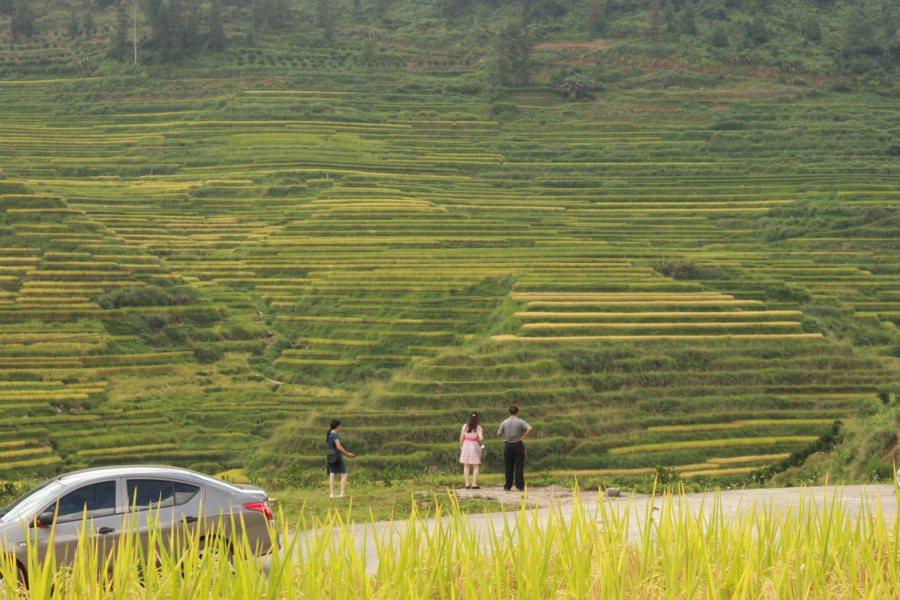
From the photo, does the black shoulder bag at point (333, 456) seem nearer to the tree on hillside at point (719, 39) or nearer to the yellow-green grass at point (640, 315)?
the yellow-green grass at point (640, 315)

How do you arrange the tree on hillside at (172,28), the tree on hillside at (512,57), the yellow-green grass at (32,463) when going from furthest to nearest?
the tree on hillside at (172,28), the tree on hillside at (512,57), the yellow-green grass at (32,463)

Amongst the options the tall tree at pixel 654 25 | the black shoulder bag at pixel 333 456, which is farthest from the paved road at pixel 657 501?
the tall tree at pixel 654 25

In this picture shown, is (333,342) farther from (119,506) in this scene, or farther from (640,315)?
(119,506)

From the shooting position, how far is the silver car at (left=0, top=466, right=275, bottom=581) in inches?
271

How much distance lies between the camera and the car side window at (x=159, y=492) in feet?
23.8

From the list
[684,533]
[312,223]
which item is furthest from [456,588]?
[312,223]

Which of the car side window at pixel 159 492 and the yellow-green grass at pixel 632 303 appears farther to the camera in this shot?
the yellow-green grass at pixel 632 303

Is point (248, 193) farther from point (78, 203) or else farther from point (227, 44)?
point (227, 44)

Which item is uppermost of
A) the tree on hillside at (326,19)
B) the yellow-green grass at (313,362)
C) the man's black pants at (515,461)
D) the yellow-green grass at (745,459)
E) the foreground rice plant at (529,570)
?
the tree on hillside at (326,19)

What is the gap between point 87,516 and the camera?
708cm

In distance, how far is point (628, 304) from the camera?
31.1m

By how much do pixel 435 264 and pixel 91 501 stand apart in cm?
2927

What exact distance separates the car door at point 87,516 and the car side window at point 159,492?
15 centimetres

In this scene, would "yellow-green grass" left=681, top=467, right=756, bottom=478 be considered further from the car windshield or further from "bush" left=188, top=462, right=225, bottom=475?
the car windshield
